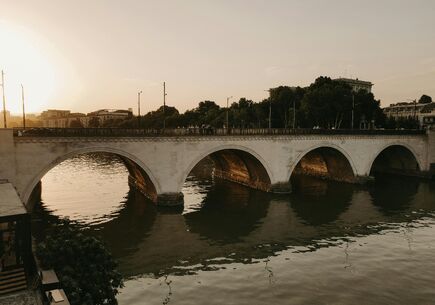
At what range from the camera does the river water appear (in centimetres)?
1888

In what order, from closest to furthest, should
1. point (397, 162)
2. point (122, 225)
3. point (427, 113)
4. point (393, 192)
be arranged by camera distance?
point (122, 225) → point (393, 192) → point (397, 162) → point (427, 113)

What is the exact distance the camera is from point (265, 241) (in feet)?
88.7

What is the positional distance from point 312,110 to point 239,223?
35824mm

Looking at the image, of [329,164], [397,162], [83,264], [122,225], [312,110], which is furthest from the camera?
[312,110]

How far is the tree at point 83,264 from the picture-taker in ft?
45.9

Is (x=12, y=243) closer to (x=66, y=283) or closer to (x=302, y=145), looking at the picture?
(x=66, y=283)

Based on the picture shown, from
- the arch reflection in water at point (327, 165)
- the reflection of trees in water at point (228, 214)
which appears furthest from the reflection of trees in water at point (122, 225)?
the arch reflection in water at point (327, 165)

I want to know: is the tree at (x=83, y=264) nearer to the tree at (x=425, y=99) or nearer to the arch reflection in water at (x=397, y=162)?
the arch reflection in water at (x=397, y=162)

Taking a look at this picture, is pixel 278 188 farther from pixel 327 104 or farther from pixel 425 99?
pixel 425 99

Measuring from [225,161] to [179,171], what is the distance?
1658 cm

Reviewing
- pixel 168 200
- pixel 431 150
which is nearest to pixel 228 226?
pixel 168 200

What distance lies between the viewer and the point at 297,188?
4584 cm

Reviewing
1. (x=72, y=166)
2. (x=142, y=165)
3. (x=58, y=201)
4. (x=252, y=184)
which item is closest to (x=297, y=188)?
(x=252, y=184)

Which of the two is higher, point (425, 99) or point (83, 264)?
point (425, 99)
